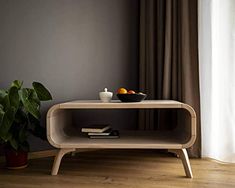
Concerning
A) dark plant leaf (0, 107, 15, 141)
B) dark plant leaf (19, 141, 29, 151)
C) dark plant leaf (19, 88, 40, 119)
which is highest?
dark plant leaf (19, 88, 40, 119)

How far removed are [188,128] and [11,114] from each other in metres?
1.15

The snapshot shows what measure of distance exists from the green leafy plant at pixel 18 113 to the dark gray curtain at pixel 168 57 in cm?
88

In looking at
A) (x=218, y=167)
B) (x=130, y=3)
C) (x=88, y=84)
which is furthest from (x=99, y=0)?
(x=218, y=167)

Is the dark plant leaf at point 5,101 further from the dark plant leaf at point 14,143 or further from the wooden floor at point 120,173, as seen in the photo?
the wooden floor at point 120,173

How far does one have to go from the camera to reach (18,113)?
167 cm

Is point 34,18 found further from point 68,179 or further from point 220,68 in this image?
point 220,68

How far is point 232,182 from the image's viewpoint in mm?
1396

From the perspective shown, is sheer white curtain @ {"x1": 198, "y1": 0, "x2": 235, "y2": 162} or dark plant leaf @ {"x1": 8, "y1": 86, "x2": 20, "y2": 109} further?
sheer white curtain @ {"x1": 198, "y1": 0, "x2": 235, "y2": 162}

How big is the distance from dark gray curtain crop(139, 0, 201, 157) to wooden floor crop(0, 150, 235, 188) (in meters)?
0.27

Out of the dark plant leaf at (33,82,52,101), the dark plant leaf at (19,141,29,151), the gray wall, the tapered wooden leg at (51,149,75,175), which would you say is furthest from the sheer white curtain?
the dark plant leaf at (19,141,29,151)

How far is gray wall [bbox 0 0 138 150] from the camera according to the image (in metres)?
1.97

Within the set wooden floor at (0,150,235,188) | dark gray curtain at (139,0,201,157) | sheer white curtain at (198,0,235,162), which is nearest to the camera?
wooden floor at (0,150,235,188)

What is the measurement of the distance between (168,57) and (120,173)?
101cm

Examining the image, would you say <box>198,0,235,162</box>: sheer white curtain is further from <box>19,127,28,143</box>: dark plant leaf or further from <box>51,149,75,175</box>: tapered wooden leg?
<box>19,127,28,143</box>: dark plant leaf
